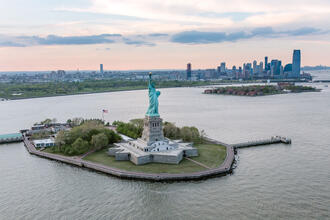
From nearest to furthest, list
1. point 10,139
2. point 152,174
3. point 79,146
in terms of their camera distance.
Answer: point 152,174
point 79,146
point 10,139

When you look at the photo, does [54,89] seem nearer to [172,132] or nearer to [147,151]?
[172,132]

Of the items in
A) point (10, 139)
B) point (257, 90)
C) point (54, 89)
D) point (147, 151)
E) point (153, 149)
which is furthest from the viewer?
point (54, 89)

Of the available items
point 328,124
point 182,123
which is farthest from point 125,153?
point 328,124

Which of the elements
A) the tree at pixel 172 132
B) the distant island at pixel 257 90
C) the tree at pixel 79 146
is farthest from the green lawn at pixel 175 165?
the distant island at pixel 257 90

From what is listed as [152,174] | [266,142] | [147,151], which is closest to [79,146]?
[147,151]

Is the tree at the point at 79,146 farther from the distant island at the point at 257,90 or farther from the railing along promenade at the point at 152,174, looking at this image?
the distant island at the point at 257,90

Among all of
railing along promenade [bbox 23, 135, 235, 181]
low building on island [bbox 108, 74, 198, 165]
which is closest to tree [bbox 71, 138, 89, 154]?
railing along promenade [bbox 23, 135, 235, 181]
